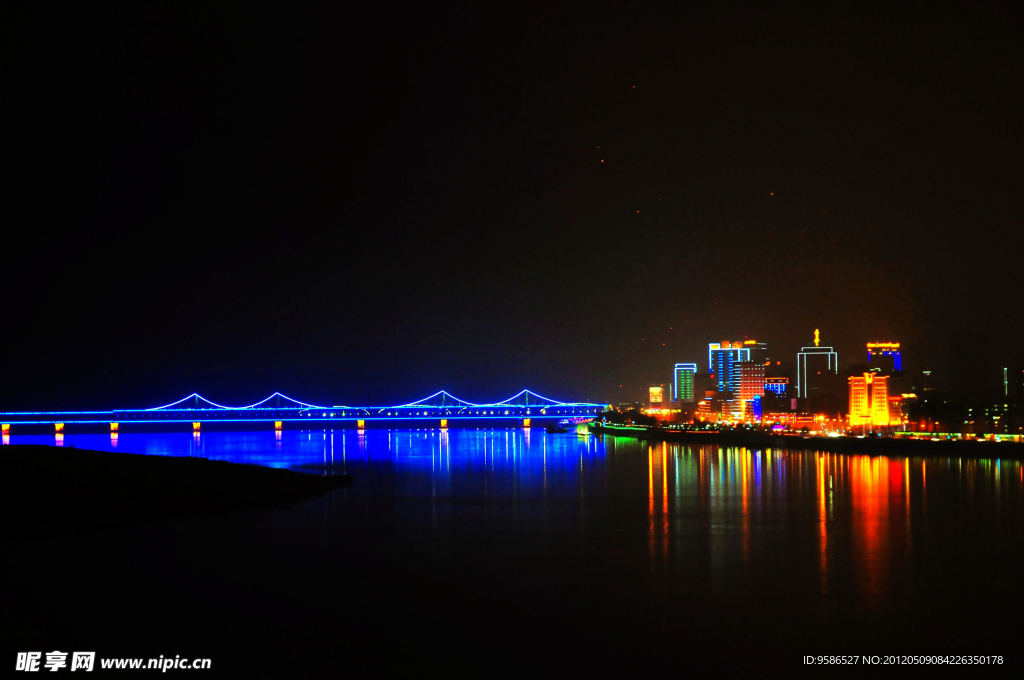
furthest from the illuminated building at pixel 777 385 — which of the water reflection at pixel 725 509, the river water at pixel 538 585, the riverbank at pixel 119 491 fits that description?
the riverbank at pixel 119 491

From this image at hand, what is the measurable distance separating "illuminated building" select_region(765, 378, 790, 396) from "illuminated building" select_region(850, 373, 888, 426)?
19.4m

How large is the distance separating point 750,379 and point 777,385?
265 inches

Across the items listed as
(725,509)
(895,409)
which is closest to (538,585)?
(725,509)

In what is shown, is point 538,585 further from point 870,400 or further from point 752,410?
point 752,410

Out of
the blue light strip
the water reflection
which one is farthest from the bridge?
the water reflection

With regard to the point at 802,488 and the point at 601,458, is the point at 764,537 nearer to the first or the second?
the point at 802,488

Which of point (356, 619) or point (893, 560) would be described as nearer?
point (356, 619)

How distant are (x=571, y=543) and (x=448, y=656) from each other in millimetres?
4646

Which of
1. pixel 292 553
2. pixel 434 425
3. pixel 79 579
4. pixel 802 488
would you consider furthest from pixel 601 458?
pixel 434 425

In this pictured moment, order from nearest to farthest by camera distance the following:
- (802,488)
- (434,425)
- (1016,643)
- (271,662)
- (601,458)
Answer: (271,662), (1016,643), (802,488), (601,458), (434,425)

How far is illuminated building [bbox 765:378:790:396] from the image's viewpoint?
3154 inches

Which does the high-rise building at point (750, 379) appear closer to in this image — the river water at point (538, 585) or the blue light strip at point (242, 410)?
the blue light strip at point (242, 410)

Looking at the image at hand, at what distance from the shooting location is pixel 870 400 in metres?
58.3

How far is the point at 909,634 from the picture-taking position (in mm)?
6125
